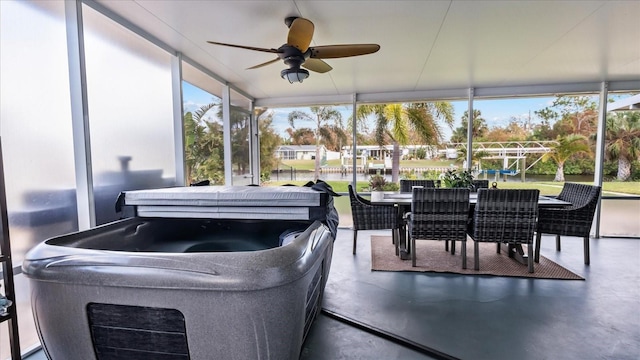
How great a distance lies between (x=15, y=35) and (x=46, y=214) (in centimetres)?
114

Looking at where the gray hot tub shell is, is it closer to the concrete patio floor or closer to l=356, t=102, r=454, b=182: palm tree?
the concrete patio floor

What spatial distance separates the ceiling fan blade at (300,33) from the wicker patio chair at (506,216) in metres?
2.27

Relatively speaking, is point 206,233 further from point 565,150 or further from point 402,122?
point 565,150

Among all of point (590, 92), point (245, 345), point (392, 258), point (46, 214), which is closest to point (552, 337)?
point (392, 258)

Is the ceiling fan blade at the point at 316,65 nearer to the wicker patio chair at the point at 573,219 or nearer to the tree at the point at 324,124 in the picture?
the tree at the point at 324,124

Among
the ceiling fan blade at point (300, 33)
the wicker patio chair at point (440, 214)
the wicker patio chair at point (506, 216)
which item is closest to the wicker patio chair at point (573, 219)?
the wicker patio chair at point (506, 216)

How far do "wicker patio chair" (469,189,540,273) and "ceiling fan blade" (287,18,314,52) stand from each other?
7.45ft

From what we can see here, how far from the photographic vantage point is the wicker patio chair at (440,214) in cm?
301

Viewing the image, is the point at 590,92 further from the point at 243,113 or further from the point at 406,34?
the point at 243,113

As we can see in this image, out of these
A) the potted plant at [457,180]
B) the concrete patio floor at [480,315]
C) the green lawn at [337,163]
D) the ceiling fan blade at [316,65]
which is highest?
the ceiling fan blade at [316,65]

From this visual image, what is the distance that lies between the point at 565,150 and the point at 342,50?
4.70 meters

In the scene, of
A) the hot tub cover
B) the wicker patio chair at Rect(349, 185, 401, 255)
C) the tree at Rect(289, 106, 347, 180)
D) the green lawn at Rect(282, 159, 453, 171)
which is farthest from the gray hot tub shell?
the tree at Rect(289, 106, 347, 180)

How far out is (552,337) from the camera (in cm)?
194

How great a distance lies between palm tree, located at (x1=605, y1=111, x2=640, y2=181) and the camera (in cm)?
443
